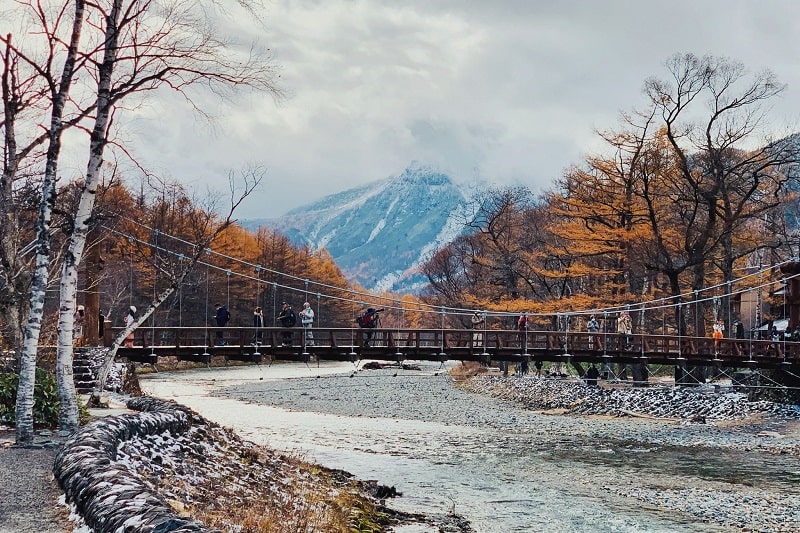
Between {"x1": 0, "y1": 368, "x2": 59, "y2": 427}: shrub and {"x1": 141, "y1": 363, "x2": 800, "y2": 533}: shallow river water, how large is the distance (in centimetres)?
507

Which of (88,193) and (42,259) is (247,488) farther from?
(88,193)

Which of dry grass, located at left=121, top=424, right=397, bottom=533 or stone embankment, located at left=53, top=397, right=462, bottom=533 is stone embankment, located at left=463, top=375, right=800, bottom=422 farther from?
dry grass, located at left=121, top=424, right=397, bottom=533

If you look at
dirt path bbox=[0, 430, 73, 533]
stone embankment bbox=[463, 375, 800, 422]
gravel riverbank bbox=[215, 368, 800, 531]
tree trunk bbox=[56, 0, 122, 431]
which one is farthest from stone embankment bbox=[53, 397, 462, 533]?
stone embankment bbox=[463, 375, 800, 422]

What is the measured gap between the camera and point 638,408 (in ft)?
91.7

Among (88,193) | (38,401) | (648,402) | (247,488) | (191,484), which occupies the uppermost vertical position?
(88,193)

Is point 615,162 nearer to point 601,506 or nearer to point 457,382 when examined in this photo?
point 457,382

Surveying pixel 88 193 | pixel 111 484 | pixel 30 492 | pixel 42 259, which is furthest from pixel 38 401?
pixel 111 484

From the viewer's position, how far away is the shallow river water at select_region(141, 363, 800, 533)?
12.5 m

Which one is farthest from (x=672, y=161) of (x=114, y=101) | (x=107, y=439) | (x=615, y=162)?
(x=107, y=439)

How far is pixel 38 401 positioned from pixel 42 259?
3104 mm

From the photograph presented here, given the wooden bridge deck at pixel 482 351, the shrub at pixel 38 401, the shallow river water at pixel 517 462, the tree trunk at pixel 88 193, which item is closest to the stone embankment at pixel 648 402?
the wooden bridge deck at pixel 482 351

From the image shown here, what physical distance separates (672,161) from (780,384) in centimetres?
908

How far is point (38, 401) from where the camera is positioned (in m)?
12.6

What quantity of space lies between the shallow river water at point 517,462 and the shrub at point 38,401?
5067mm
